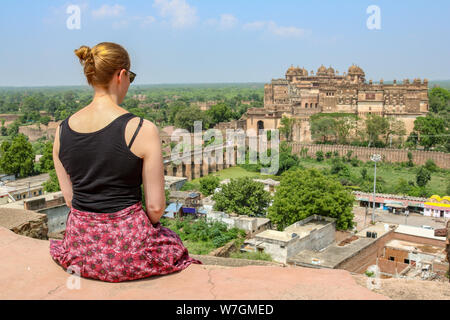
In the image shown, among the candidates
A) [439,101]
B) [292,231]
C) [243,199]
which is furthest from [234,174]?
[439,101]

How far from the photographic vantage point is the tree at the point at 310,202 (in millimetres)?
15445

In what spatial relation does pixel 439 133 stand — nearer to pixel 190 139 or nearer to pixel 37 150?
pixel 190 139

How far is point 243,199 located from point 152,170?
16086 millimetres

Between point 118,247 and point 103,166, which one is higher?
point 103,166

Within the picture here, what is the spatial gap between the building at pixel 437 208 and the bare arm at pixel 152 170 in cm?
1995

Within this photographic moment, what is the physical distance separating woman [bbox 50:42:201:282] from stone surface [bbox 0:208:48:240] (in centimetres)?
202

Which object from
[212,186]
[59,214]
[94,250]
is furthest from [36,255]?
[212,186]

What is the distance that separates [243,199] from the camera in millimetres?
18344

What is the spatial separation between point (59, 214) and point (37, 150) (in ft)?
81.7

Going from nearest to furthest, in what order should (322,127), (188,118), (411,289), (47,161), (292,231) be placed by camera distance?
1. (411,289)
2. (292,231)
3. (47,161)
4. (322,127)
5. (188,118)

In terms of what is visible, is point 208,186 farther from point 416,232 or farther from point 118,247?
point 118,247

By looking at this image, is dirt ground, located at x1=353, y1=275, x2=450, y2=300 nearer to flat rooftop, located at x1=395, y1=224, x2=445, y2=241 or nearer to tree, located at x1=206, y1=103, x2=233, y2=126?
flat rooftop, located at x1=395, y1=224, x2=445, y2=241

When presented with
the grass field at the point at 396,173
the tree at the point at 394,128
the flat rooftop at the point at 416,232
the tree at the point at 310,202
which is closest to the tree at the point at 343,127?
the tree at the point at 394,128

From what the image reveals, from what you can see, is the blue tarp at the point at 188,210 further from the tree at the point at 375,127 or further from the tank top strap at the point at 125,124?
the tree at the point at 375,127
